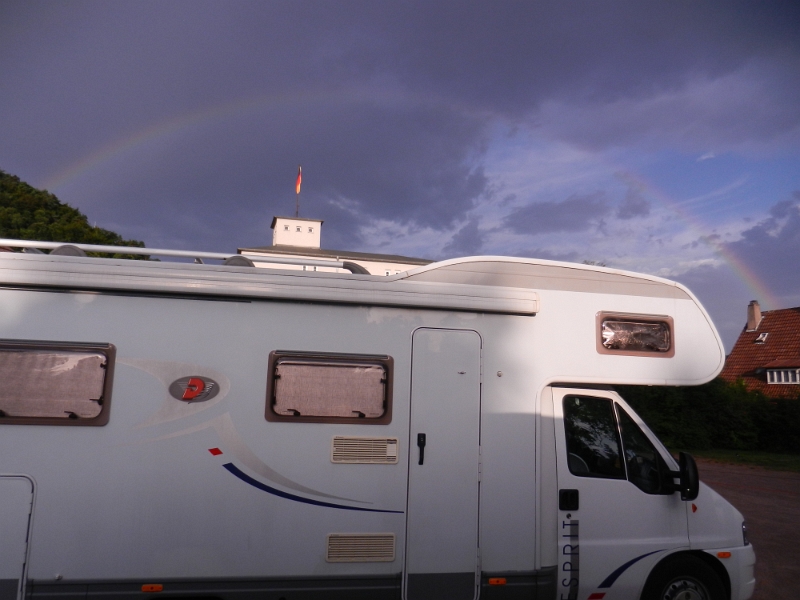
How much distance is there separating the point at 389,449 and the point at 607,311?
6.87 feet

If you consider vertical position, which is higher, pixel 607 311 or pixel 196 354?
pixel 607 311

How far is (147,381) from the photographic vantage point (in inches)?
171

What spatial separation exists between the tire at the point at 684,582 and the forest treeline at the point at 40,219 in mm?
17857

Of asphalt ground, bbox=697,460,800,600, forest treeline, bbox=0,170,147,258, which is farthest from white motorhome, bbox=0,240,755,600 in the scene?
forest treeline, bbox=0,170,147,258

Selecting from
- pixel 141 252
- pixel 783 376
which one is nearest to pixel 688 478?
pixel 141 252

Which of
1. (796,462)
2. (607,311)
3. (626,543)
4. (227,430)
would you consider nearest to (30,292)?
(227,430)

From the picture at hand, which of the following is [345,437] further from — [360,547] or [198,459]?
[198,459]

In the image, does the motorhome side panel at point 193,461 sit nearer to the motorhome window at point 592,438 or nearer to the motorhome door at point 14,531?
the motorhome door at point 14,531

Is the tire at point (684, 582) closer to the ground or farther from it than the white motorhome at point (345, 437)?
closer to the ground

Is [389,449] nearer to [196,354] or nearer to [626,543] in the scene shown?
[196,354]

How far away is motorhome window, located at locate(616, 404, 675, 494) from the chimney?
123 ft

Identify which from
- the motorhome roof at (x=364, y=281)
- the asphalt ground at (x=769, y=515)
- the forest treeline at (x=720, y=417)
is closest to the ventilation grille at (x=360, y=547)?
the motorhome roof at (x=364, y=281)

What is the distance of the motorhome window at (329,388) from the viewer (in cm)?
448

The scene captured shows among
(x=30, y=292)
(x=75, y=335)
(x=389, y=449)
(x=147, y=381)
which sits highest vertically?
(x=30, y=292)
